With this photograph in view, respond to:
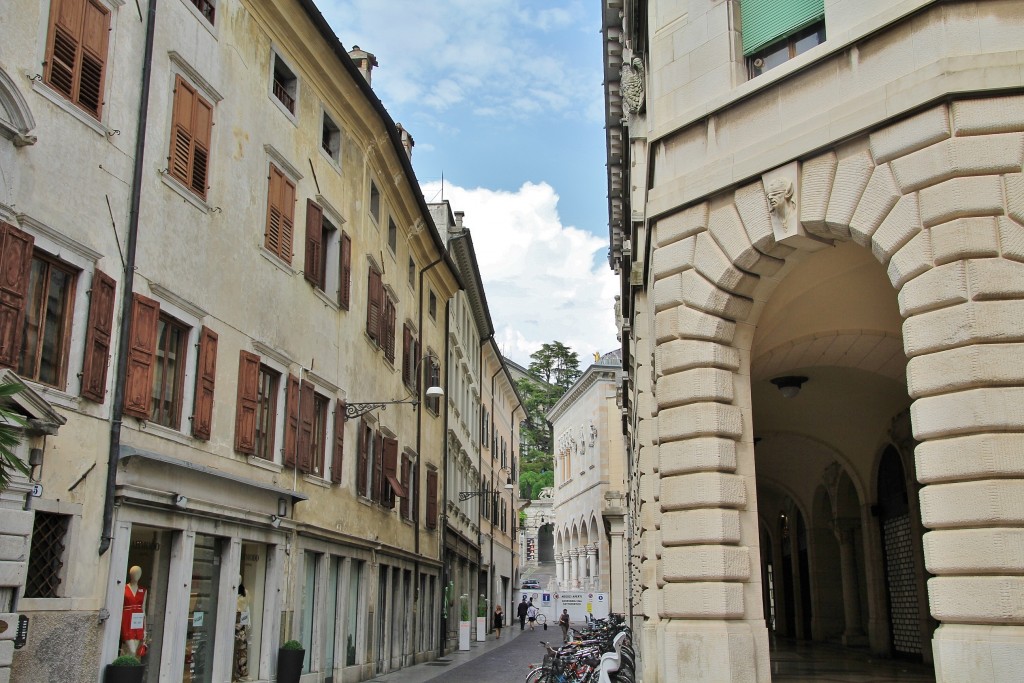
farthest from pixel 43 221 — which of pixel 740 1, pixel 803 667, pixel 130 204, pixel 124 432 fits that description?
pixel 803 667

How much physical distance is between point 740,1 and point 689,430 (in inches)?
214

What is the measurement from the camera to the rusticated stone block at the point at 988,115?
355 inches

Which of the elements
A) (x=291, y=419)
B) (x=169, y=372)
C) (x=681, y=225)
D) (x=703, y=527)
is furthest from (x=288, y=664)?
(x=681, y=225)

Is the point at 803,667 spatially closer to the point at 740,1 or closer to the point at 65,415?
the point at 740,1

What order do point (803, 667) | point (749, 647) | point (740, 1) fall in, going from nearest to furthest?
point (749, 647) → point (740, 1) → point (803, 667)

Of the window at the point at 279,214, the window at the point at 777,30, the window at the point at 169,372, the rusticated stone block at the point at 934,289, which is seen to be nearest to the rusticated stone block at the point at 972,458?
the rusticated stone block at the point at 934,289

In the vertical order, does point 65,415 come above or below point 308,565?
above

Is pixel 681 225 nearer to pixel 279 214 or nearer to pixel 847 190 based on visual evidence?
pixel 847 190

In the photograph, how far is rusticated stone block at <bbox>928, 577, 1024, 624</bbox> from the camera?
26.7ft

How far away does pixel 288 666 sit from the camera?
53.8 ft

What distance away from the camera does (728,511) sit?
36.4ft

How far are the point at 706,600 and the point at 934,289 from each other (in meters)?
4.17

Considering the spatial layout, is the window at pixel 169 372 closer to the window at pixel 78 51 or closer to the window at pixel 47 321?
the window at pixel 47 321

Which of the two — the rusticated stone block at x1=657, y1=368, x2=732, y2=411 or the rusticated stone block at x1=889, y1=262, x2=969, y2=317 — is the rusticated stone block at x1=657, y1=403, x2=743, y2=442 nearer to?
the rusticated stone block at x1=657, y1=368, x2=732, y2=411
